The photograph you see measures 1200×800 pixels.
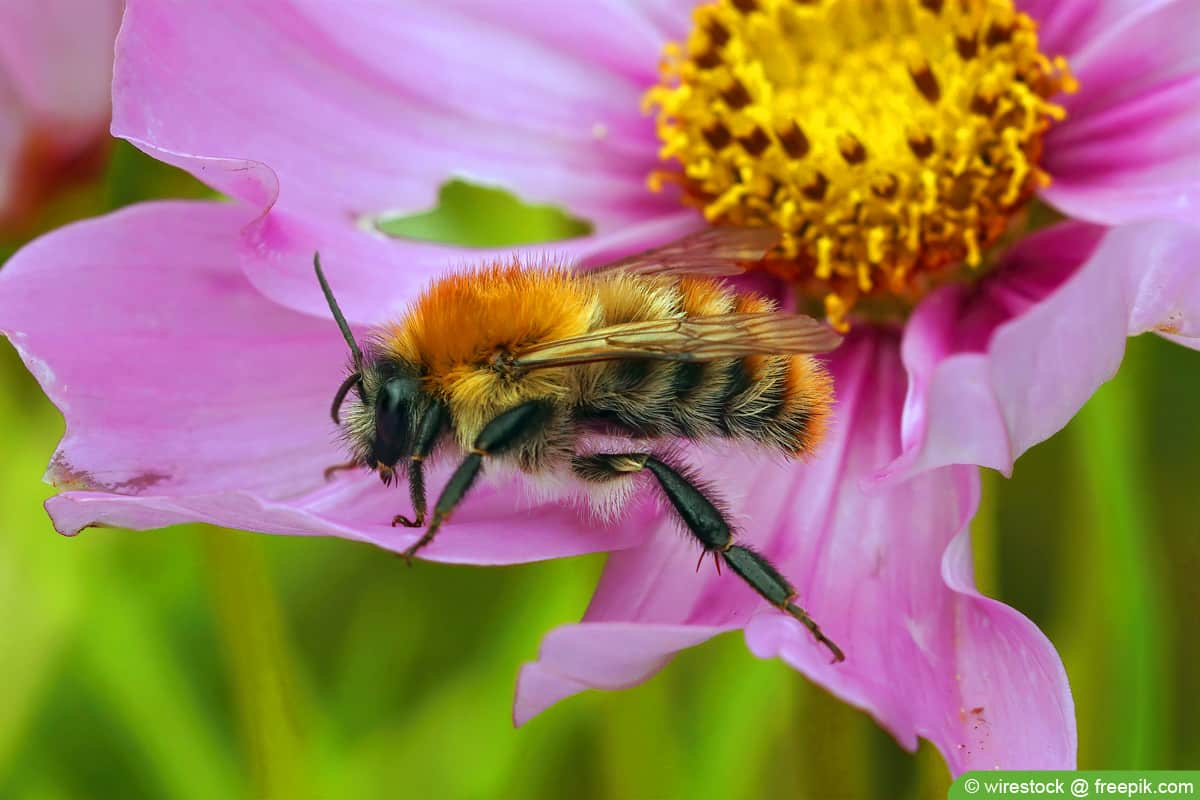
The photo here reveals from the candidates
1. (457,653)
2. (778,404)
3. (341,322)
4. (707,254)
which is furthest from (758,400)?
(457,653)

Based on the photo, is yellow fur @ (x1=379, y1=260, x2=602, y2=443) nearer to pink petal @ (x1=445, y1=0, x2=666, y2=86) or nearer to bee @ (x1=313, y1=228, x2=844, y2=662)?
bee @ (x1=313, y1=228, x2=844, y2=662)

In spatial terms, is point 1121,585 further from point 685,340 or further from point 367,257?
point 367,257

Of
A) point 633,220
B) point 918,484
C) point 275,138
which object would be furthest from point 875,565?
point 275,138

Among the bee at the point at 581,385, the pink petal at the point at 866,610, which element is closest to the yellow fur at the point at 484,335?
the bee at the point at 581,385

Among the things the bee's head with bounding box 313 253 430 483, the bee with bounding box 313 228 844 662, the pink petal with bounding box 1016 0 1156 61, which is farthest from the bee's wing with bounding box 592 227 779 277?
the pink petal with bounding box 1016 0 1156 61

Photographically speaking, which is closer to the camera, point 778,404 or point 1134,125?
point 778,404

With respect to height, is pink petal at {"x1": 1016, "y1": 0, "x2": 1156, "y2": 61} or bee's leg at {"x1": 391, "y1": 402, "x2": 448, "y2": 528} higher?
pink petal at {"x1": 1016, "y1": 0, "x2": 1156, "y2": 61}
